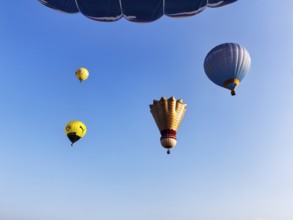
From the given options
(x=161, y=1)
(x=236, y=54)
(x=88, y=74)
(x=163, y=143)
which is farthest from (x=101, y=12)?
(x=88, y=74)

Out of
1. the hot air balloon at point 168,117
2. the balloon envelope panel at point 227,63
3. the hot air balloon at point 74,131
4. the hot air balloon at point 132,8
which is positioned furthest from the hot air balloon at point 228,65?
the hot air balloon at point 74,131

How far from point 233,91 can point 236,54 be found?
234 cm

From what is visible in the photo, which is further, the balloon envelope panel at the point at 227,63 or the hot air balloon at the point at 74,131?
the hot air balloon at the point at 74,131

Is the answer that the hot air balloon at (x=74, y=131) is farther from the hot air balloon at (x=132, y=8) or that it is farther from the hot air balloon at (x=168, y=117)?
the hot air balloon at (x=132, y=8)

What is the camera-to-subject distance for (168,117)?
1688 cm

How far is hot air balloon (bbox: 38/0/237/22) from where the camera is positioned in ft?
47.6

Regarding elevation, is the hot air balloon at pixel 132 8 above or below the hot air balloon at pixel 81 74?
below

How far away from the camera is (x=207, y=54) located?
19.8 metres

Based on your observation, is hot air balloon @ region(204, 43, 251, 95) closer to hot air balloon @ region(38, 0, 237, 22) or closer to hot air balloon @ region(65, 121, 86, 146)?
hot air balloon @ region(38, 0, 237, 22)

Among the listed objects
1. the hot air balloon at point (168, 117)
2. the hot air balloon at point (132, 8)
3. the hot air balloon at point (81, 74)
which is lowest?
the hot air balloon at point (168, 117)

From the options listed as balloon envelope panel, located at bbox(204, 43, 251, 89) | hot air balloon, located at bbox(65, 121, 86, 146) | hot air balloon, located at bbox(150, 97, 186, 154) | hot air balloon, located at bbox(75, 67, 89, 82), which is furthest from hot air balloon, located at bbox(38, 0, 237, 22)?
hot air balloon, located at bbox(75, 67, 89, 82)

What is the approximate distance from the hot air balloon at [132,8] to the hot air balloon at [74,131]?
1528 cm

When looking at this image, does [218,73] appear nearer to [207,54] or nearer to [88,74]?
[207,54]

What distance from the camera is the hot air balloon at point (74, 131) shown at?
28094 mm
